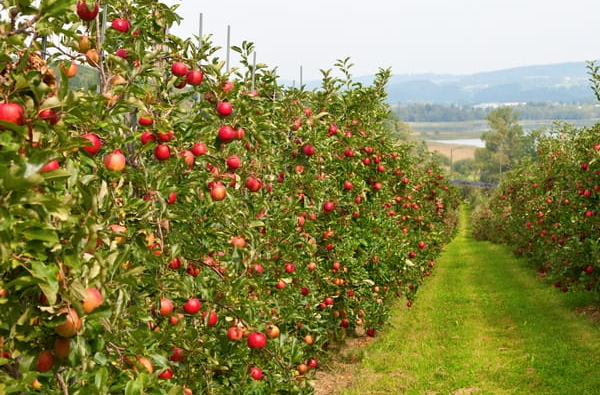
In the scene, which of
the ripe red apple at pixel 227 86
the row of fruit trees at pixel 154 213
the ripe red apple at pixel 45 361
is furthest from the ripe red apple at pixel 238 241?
the ripe red apple at pixel 45 361

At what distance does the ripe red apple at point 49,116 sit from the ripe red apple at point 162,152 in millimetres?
1427

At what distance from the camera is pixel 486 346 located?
10852mm

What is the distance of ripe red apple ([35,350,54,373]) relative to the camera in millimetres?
2012

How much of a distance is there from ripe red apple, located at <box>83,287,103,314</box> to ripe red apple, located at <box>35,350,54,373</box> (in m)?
0.26

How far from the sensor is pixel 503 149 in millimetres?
93875

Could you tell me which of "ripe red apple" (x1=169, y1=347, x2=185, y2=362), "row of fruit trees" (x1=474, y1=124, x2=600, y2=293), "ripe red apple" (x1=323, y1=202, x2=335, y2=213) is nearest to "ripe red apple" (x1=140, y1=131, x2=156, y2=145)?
"ripe red apple" (x1=169, y1=347, x2=185, y2=362)

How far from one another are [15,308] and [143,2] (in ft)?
8.10

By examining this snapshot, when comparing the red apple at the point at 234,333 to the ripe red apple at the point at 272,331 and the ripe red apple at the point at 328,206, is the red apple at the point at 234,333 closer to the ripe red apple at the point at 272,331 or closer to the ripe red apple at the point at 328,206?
the ripe red apple at the point at 272,331

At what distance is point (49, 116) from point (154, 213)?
137 centimetres

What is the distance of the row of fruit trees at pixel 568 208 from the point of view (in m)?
10.5

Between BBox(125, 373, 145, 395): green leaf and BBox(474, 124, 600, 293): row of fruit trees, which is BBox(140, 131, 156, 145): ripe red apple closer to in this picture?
BBox(125, 373, 145, 395): green leaf

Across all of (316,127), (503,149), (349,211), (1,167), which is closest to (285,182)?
(316,127)

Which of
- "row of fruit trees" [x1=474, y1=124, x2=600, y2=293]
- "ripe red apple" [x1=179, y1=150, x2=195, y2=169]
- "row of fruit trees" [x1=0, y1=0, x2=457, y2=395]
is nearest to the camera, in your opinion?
"row of fruit trees" [x1=0, y1=0, x2=457, y2=395]

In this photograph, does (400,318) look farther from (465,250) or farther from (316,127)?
(465,250)
